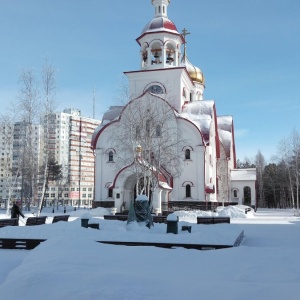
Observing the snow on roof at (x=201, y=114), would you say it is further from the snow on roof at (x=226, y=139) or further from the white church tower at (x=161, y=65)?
the snow on roof at (x=226, y=139)

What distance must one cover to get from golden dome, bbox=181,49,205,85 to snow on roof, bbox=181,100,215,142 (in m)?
9.55

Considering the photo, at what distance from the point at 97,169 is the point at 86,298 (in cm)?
2759

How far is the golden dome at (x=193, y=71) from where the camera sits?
141ft

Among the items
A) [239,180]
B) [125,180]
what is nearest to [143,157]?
[125,180]

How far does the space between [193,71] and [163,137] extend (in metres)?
16.8

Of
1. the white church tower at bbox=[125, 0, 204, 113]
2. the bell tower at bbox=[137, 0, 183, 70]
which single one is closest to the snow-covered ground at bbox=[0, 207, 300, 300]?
the white church tower at bbox=[125, 0, 204, 113]

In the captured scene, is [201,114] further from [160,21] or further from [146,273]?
[146,273]

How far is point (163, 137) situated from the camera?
28719 mm

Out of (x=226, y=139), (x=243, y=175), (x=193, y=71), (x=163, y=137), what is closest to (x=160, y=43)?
(x=163, y=137)

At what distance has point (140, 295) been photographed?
4656 mm

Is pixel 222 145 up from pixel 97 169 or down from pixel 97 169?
up

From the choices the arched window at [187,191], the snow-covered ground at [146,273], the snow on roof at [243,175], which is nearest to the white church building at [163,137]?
the arched window at [187,191]

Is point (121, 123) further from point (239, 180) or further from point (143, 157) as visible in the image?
point (239, 180)

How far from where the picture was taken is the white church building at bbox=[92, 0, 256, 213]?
2827cm
